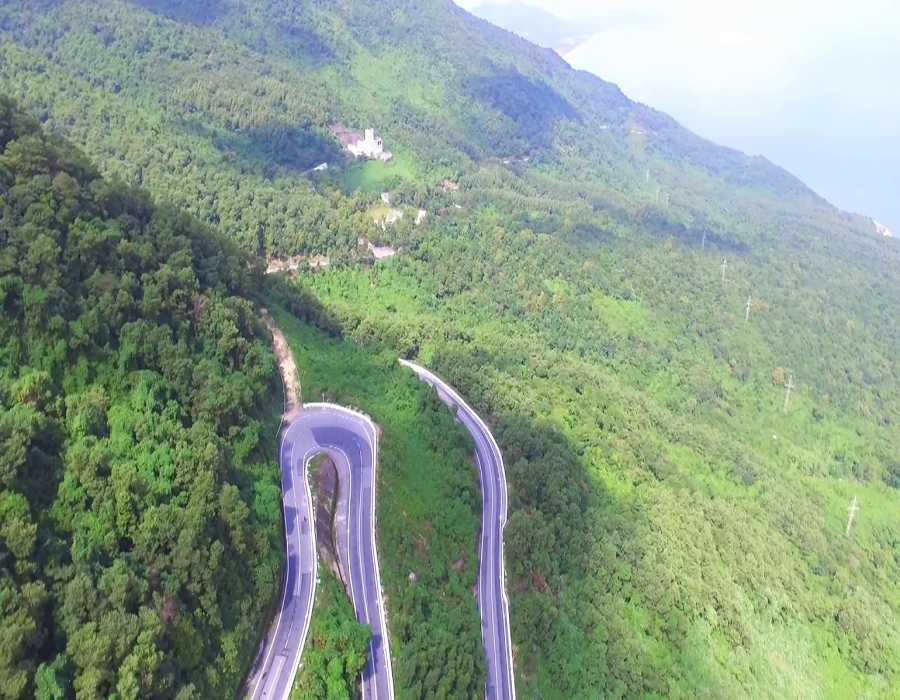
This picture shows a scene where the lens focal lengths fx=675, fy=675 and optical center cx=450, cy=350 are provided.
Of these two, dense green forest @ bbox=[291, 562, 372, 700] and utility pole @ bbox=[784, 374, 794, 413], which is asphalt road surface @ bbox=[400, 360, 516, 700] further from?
utility pole @ bbox=[784, 374, 794, 413]

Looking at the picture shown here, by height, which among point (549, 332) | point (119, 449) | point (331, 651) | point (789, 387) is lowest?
point (331, 651)

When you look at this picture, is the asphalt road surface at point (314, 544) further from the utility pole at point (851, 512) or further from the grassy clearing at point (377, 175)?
the grassy clearing at point (377, 175)

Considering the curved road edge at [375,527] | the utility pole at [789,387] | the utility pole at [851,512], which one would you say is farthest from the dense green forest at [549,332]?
the utility pole at [789,387]

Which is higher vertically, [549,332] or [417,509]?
[549,332]

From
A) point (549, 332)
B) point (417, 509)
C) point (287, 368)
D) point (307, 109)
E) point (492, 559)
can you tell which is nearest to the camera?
point (417, 509)

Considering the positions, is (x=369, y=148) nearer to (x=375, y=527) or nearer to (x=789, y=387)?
(x=789, y=387)

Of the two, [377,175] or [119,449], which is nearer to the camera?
[119,449]

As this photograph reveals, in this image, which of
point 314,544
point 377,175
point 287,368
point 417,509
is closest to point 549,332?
point 287,368

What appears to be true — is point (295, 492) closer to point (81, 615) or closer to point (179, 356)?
point (179, 356)

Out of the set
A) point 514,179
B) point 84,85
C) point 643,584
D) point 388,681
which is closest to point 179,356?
point 388,681
